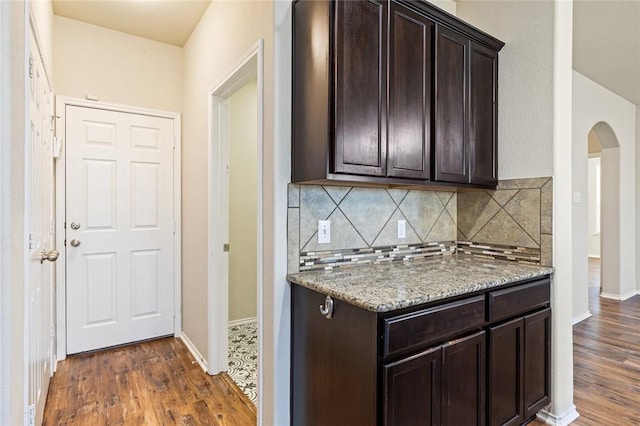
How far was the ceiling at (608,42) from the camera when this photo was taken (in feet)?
8.68

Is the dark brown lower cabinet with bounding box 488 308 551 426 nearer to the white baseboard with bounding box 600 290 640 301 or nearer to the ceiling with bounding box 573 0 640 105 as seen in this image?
the ceiling with bounding box 573 0 640 105

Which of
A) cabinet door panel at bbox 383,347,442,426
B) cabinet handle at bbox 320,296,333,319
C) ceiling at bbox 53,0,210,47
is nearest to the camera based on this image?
cabinet door panel at bbox 383,347,442,426

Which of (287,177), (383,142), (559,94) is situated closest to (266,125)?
(287,177)

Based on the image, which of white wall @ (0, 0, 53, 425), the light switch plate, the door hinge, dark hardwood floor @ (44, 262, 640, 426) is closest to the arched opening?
the light switch plate

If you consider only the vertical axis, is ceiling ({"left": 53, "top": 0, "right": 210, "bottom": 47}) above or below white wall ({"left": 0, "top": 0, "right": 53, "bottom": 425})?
above

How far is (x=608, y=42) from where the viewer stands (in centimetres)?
314

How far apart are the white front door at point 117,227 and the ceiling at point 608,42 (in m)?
3.72

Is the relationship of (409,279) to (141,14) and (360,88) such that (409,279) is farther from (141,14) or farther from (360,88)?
(141,14)

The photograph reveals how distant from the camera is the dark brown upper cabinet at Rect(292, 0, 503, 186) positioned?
151 cm

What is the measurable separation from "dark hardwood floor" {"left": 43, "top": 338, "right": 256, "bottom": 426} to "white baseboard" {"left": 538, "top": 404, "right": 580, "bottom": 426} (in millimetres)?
1715

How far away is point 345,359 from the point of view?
1.38 m

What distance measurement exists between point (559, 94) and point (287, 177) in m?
1.64

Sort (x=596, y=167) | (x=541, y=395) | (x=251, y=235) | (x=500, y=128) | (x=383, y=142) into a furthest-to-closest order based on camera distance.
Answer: (x=596, y=167), (x=251, y=235), (x=500, y=128), (x=541, y=395), (x=383, y=142)

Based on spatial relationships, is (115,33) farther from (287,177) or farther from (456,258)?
(456,258)
